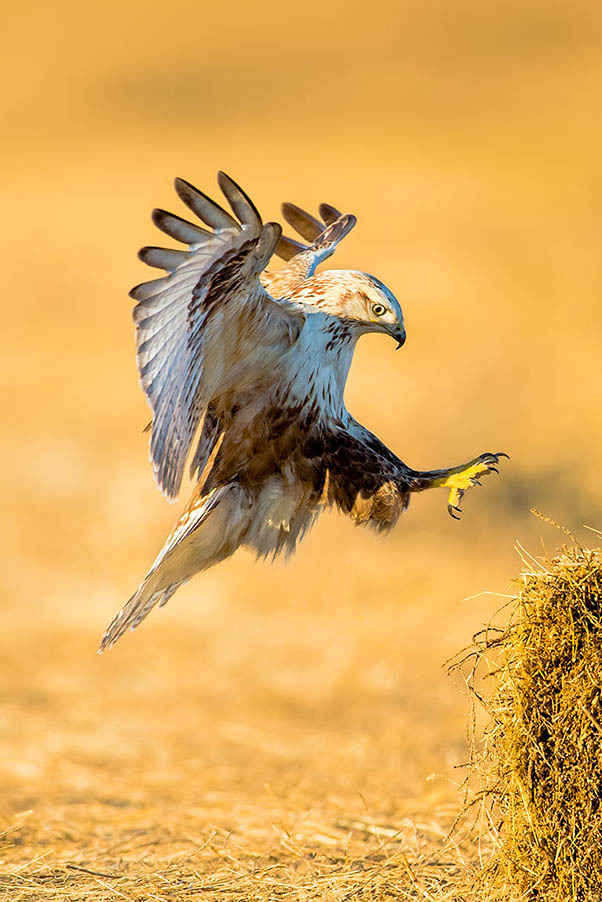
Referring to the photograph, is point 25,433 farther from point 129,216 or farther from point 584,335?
point 584,335

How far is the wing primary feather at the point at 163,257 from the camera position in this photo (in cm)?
397

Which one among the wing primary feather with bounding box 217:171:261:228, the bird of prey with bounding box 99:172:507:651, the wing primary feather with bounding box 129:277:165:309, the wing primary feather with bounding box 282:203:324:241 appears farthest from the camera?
the wing primary feather with bounding box 282:203:324:241

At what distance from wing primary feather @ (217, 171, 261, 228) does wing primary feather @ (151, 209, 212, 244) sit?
161 millimetres

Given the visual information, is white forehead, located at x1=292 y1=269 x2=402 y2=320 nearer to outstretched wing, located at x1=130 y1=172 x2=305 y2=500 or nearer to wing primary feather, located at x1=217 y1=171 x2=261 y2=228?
outstretched wing, located at x1=130 y1=172 x2=305 y2=500

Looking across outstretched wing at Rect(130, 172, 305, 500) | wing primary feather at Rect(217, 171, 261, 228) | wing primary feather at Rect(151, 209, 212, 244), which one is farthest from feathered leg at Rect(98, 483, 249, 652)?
wing primary feather at Rect(217, 171, 261, 228)

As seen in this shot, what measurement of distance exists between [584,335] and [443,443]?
272 cm

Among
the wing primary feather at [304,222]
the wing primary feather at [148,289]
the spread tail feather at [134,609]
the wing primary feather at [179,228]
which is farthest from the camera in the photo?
the wing primary feather at [304,222]

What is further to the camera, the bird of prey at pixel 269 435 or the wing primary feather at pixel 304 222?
the wing primary feather at pixel 304 222

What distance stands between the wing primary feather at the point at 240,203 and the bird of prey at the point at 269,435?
0.44 meters

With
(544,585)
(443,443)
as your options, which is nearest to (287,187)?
(443,443)

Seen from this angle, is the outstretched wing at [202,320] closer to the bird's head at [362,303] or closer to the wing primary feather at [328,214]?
the bird's head at [362,303]

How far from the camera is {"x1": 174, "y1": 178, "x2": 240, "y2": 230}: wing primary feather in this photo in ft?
12.4

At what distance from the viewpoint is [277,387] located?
454cm

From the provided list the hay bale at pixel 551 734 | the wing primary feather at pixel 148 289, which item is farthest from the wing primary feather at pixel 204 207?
the hay bale at pixel 551 734
